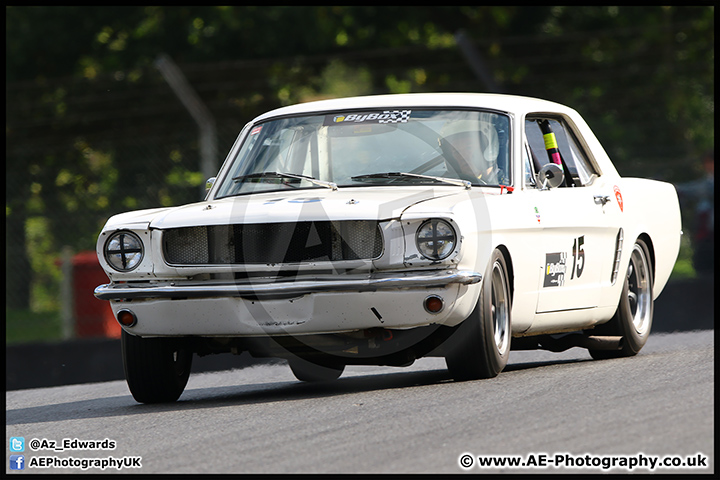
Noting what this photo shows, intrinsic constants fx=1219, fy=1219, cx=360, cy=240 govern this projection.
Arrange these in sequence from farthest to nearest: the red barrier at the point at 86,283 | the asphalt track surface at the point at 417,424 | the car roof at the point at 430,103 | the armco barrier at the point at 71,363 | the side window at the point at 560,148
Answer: the red barrier at the point at 86,283 → the armco barrier at the point at 71,363 → the side window at the point at 560,148 → the car roof at the point at 430,103 → the asphalt track surface at the point at 417,424

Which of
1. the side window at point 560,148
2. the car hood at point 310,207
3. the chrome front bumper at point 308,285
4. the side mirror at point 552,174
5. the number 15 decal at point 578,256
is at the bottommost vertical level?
the chrome front bumper at point 308,285

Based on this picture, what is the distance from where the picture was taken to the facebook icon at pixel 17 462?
467 centimetres

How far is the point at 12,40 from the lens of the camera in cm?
2317

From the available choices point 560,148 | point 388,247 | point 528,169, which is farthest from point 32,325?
point 388,247

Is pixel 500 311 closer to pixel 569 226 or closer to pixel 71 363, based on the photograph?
pixel 569 226

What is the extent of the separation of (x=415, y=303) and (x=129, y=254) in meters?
1.53

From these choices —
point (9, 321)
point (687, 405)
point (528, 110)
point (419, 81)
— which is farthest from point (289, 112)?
point (419, 81)

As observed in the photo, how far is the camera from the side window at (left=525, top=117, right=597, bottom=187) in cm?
735

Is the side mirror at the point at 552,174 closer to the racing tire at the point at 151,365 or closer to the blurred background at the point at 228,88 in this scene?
the racing tire at the point at 151,365

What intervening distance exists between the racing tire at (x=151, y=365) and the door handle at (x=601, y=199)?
2611 millimetres

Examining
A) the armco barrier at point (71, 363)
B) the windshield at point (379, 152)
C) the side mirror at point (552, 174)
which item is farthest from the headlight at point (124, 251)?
the armco barrier at point (71, 363)

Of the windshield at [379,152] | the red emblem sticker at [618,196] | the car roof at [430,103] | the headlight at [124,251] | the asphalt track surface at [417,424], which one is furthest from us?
the red emblem sticker at [618,196]

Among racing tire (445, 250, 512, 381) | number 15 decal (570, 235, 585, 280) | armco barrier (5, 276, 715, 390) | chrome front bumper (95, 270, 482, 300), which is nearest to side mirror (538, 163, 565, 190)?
number 15 decal (570, 235, 585, 280)

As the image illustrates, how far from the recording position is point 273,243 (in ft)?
19.8
